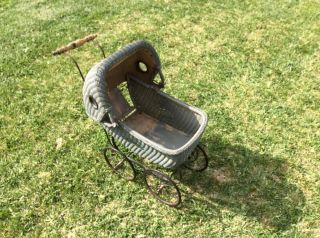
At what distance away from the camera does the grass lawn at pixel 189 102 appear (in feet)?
18.1

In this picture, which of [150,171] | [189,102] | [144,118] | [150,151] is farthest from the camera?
[189,102]

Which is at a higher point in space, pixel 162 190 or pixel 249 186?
pixel 249 186

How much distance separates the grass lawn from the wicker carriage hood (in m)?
1.37

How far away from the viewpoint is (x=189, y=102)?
7.24 m

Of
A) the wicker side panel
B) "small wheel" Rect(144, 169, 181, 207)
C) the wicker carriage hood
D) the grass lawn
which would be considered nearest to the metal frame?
"small wheel" Rect(144, 169, 181, 207)

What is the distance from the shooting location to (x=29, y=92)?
7547 mm

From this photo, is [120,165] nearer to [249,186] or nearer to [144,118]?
[144,118]

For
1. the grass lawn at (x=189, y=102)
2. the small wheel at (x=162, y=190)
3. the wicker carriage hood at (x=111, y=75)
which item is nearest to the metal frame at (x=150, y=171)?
the small wheel at (x=162, y=190)

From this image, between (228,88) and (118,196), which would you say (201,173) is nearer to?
(118,196)

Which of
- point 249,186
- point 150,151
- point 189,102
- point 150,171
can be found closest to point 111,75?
point 150,151

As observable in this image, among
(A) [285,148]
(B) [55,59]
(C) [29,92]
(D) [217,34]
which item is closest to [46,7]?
(B) [55,59]

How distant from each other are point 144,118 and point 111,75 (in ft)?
2.93

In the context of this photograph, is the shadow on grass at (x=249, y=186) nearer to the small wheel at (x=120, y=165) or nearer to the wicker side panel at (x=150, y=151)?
the small wheel at (x=120, y=165)

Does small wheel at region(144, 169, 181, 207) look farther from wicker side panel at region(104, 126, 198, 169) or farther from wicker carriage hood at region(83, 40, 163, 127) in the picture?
wicker carriage hood at region(83, 40, 163, 127)
